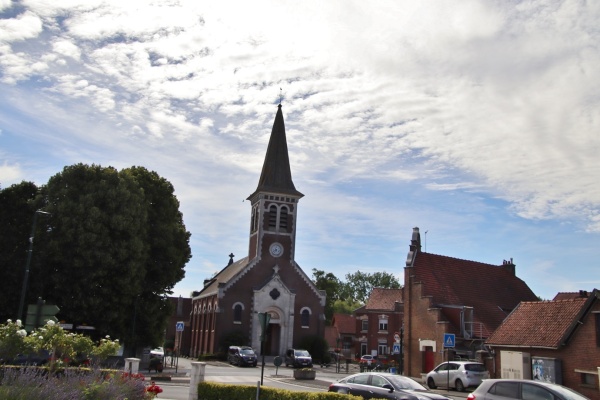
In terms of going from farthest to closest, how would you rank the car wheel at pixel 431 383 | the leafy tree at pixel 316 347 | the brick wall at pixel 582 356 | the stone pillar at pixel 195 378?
the leafy tree at pixel 316 347 < the car wheel at pixel 431 383 < the brick wall at pixel 582 356 < the stone pillar at pixel 195 378

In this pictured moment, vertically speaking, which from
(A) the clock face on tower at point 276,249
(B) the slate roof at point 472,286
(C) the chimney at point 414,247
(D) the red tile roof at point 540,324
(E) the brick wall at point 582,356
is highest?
(A) the clock face on tower at point 276,249

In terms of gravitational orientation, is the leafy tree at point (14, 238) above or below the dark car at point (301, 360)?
above

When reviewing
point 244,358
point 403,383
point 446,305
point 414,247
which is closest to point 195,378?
point 403,383

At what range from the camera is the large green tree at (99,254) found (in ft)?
107

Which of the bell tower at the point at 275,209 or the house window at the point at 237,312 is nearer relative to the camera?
the house window at the point at 237,312

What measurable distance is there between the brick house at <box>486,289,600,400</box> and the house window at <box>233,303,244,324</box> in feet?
103

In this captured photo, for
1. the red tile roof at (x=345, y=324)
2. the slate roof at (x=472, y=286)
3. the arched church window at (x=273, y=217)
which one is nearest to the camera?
the slate roof at (x=472, y=286)

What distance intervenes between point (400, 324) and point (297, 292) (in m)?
13.0

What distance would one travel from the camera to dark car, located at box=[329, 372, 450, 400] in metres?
16.7

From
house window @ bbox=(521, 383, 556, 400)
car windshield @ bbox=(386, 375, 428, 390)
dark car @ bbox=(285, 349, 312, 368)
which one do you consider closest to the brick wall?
car windshield @ bbox=(386, 375, 428, 390)

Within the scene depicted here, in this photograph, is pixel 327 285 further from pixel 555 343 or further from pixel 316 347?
pixel 555 343

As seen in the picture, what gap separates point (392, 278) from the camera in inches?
4611

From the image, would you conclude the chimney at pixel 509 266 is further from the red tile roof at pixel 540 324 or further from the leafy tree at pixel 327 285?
the leafy tree at pixel 327 285

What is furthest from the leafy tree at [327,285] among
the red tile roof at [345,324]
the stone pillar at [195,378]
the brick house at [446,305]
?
the stone pillar at [195,378]
